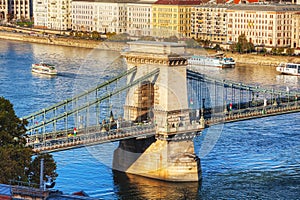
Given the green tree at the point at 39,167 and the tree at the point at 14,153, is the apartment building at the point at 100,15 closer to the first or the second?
the tree at the point at 14,153

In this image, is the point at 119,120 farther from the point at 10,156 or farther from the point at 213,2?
the point at 213,2

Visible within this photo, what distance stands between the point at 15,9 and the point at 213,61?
140 feet

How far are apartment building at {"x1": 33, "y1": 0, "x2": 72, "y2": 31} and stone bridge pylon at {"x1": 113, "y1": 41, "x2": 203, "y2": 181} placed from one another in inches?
2109

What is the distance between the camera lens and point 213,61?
2274 inches

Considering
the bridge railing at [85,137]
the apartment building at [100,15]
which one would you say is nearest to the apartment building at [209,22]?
the apartment building at [100,15]

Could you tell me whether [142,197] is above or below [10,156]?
below

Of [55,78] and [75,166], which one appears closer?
[75,166]

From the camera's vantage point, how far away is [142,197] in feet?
84.8

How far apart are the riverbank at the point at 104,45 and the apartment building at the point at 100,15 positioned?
127 inches

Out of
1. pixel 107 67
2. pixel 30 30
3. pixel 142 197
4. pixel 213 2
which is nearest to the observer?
pixel 142 197

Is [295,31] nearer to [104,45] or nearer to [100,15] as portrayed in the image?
[104,45]

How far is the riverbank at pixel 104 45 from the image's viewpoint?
58.7 metres

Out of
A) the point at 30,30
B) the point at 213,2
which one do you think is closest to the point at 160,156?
the point at 213,2

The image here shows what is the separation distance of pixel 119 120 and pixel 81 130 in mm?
1491
